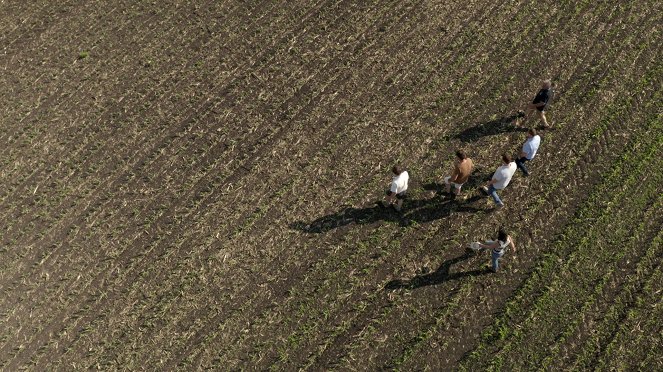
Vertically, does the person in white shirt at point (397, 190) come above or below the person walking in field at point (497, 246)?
above

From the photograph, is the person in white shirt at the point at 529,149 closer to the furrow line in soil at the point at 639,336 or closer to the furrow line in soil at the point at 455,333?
the furrow line in soil at the point at 455,333

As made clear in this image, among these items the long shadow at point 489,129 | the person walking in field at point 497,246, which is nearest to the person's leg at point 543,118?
the long shadow at point 489,129

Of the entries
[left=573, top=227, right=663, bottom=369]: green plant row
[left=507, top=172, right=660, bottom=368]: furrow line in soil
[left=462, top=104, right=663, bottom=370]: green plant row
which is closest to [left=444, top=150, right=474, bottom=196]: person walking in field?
[left=462, top=104, right=663, bottom=370]: green plant row

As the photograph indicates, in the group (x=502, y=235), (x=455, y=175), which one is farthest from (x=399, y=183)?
(x=502, y=235)

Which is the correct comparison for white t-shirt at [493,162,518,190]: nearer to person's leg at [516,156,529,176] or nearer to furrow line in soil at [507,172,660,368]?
person's leg at [516,156,529,176]

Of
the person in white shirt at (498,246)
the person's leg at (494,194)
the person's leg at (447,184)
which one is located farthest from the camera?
the person's leg at (447,184)

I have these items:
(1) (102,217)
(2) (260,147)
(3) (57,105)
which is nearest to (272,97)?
(2) (260,147)

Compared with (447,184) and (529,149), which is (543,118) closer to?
(529,149)
